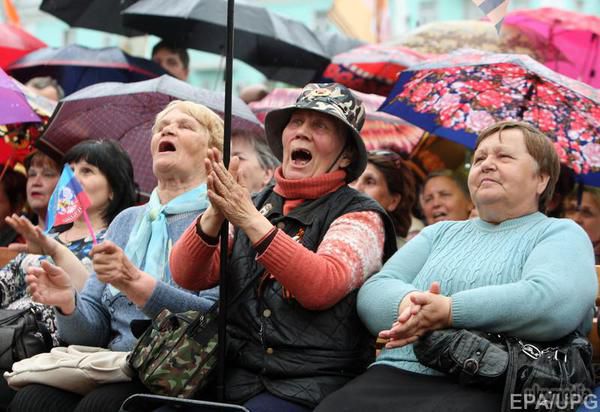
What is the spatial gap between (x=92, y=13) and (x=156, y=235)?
4.78 meters

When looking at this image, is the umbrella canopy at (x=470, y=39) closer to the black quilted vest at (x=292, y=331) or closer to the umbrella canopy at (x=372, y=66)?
the umbrella canopy at (x=372, y=66)

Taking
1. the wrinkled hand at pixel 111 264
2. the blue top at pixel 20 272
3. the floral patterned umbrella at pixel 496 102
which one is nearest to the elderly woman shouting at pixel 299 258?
the wrinkled hand at pixel 111 264

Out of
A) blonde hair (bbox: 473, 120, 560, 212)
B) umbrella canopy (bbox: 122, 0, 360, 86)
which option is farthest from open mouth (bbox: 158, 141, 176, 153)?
umbrella canopy (bbox: 122, 0, 360, 86)

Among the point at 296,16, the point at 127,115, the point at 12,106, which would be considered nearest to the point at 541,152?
the point at 12,106

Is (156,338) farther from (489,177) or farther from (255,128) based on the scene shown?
(255,128)

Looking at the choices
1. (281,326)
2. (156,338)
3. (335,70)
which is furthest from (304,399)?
(335,70)

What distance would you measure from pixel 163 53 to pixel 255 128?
2.65 meters

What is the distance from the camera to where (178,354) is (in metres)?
4.16

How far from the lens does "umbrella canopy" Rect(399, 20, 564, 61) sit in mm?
8672

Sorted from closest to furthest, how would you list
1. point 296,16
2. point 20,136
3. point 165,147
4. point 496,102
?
1. point 165,147
2. point 496,102
3. point 20,136
4. point 296,16

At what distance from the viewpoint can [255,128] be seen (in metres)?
6.66

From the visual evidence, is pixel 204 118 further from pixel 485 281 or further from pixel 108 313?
pixel 485 281

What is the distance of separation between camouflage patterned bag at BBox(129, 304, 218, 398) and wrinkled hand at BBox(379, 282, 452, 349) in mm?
793

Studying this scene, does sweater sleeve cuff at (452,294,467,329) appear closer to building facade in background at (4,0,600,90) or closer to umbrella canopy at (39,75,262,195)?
umbrella canopy at (39,75,262,195)
